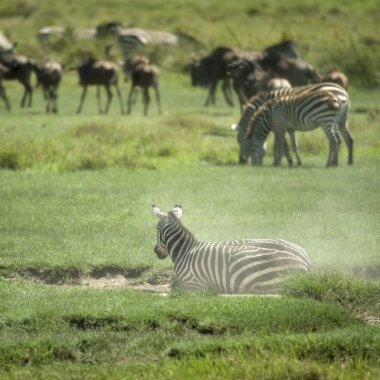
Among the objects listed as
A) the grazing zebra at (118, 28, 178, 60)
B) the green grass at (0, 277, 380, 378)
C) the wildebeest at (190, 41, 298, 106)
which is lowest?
the grazing zebra at (118, 28, 178, 60)

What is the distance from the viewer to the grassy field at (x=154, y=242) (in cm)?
861

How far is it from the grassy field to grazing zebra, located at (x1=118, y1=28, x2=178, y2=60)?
41.2 feet

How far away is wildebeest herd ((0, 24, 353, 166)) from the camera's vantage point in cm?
2039

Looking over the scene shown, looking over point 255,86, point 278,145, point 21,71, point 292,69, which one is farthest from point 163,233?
point 21,71

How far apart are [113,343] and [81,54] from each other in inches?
1279

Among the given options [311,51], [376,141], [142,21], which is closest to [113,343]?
[376,141]

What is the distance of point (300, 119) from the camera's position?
20531 mm

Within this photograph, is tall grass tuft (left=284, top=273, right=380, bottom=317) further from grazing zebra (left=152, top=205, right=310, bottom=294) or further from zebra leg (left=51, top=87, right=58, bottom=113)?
zebra leg (left=51, top=87, right=58, bottom=113)

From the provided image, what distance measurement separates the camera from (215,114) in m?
30.4

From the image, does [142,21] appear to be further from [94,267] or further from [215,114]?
[94,267]

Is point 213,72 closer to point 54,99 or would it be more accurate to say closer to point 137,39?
point 54,99

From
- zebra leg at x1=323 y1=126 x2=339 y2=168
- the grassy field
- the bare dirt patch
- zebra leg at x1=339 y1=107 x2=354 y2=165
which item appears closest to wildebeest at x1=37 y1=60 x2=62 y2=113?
the grassy field

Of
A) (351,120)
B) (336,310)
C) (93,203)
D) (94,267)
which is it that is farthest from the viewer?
(351,120)

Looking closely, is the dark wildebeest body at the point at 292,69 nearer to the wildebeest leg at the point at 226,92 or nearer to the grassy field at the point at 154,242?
the grassy field at the point at 154,242
